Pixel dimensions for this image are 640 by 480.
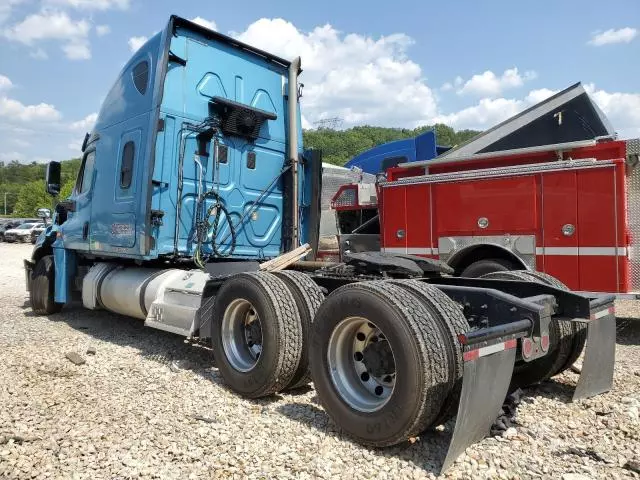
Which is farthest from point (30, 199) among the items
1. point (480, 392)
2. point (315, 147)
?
point (480, 392)

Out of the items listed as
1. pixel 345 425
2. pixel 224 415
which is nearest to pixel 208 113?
pixel 224 415

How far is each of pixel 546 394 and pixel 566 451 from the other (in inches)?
44.0

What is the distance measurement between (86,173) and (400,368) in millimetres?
6054

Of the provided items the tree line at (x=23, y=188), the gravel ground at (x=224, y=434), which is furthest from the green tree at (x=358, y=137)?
the tree line at (x=23, y=188)

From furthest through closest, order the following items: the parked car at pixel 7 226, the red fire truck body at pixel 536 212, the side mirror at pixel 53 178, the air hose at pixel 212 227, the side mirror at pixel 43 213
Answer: the parked car at pixel 7 226 < the side mirror at pixel 43 213 < the side mirror at pixel 53 178 < the red fire truck body at pixel 536 212 < the air hose at pixel 212 227

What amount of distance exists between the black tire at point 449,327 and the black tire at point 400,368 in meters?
0.04

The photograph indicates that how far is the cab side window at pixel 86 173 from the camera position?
7.23 metres

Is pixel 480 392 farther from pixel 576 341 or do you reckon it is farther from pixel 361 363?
pixel 576 341

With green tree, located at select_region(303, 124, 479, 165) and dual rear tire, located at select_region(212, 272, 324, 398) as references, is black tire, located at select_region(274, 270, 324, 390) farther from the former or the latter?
green tree, located at select_region(303, 124, 479, 165)

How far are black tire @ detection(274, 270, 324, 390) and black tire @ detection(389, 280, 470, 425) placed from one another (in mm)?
1042

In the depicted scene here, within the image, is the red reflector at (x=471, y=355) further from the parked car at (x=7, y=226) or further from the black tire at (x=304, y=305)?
the parked car at (x=7, y=226)

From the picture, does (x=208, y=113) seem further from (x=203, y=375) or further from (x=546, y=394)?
(x=546, y=394)

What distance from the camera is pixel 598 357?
382 centimetres

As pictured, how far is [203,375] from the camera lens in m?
4.86
